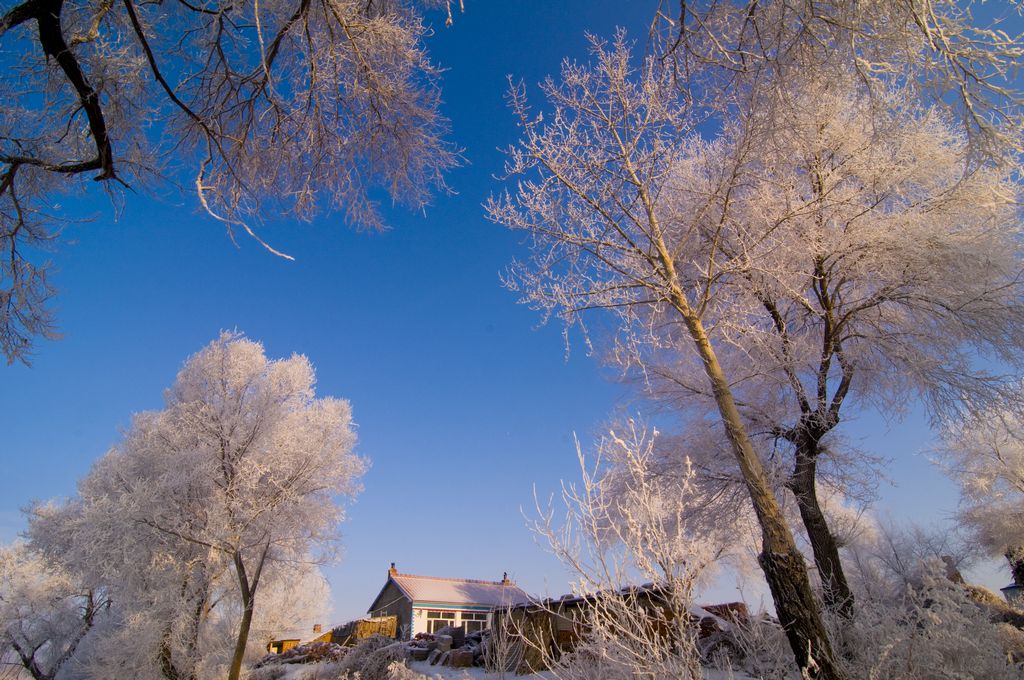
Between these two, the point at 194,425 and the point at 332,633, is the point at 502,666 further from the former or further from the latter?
the point at 332,633

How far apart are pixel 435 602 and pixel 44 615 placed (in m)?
16.6

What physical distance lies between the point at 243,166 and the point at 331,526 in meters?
13.3

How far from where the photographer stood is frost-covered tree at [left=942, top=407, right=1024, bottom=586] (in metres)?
19.5

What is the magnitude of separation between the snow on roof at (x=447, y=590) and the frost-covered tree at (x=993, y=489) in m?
21.2

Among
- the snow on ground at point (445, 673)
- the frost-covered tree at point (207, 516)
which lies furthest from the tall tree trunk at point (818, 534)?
the frost-covered tree at point (207, 516)

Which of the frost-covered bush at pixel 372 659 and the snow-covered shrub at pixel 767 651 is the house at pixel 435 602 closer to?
the frost-covered bush at pixel 372 659

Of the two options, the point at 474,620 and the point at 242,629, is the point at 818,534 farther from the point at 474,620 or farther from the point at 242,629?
the point at 474,620

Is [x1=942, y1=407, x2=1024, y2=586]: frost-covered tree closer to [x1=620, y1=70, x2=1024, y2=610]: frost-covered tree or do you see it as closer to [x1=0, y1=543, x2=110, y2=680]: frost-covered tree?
[x1=620, y1=70, x2=1024, y2=610]: frost-covered tree

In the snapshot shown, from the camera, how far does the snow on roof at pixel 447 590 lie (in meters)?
28.9

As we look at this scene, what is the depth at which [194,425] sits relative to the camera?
15.1 metres

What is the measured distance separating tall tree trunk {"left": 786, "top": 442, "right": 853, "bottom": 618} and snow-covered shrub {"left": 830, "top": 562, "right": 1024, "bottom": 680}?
1.38 m

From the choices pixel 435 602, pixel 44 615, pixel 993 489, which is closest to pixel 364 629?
pixel 435 602

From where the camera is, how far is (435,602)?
28406mm

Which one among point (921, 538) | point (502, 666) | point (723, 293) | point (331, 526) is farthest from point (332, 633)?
point (921, 538)
